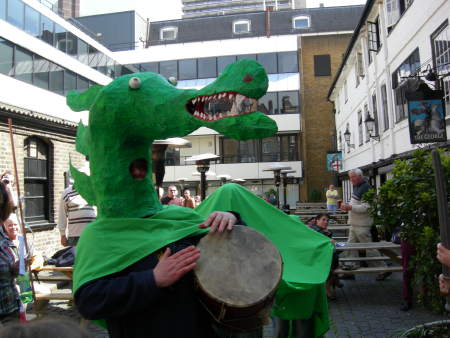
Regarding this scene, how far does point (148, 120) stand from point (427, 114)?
7599 mm

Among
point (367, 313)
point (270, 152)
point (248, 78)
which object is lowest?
point (367, 313)

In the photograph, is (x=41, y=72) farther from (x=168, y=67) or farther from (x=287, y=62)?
(x=287, y=62)

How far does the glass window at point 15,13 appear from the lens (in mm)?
13108

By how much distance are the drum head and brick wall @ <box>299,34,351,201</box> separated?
88.4ft

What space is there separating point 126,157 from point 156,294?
0.66 m

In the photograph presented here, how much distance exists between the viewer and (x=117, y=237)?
73.5 inches

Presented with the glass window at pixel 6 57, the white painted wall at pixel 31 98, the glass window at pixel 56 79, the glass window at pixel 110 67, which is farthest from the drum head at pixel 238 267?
the glass window at pixel 110 67

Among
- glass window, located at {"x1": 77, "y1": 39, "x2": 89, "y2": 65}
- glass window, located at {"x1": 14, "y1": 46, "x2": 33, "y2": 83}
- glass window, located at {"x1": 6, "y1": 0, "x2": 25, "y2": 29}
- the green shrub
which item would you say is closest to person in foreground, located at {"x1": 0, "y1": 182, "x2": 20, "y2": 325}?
the green shrub

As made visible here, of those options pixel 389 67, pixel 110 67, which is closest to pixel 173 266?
pixel 389 67

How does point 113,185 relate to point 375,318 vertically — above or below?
above

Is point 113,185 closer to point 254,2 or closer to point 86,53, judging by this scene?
point 86,53

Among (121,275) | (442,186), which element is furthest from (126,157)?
(442,186)

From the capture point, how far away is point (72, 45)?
17.1m

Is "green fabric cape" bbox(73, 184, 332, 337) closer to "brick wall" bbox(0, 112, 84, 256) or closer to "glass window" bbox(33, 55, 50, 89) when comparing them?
"brick wall" bbox(0, 112, 84, 256)
